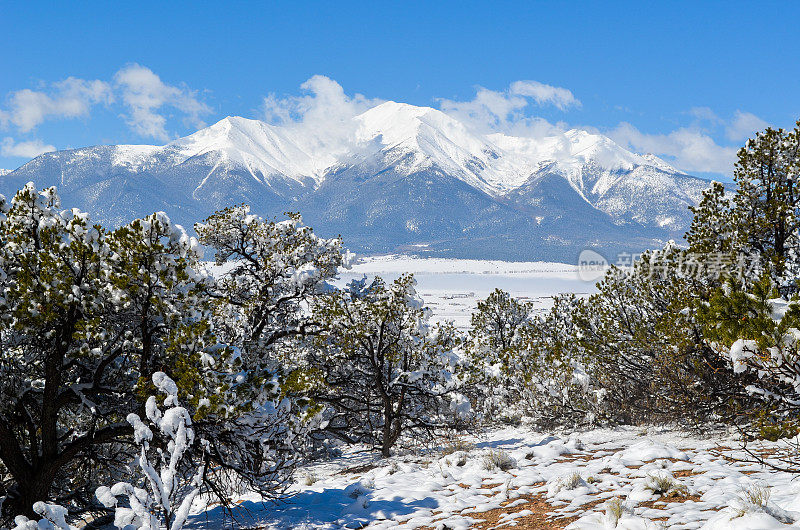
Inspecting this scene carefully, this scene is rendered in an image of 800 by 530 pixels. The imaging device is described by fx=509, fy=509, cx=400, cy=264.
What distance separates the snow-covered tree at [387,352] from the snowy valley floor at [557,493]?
3414mm

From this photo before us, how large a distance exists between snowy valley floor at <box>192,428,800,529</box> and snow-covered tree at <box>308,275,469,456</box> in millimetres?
3414

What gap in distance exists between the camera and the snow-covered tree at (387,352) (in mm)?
16500

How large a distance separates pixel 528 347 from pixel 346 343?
1197cm

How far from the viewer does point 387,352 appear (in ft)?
56.2

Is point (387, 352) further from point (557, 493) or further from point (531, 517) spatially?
point (531, 517)

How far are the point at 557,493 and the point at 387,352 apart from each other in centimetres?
870

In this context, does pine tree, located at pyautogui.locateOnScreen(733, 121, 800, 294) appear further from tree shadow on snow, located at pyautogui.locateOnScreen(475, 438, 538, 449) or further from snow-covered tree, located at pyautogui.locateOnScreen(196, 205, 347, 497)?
snow-covered tree, located at pyautogui.locateOnScreen(196, 205, 347, 497)

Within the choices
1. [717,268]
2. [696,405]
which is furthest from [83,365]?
[717,268]

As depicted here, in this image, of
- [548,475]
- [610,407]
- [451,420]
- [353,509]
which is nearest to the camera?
[353,509]

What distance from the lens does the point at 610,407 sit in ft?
61.6

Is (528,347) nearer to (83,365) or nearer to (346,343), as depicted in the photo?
(346,343)

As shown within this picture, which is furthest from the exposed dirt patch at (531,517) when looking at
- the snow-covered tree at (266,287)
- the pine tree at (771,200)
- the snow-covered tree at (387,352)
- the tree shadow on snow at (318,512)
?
the pine tree at (771,200)

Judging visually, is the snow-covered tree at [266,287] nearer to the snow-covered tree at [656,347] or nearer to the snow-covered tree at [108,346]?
the snow-covered tree at [108,346]

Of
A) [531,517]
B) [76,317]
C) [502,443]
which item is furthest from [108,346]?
[502,443]
